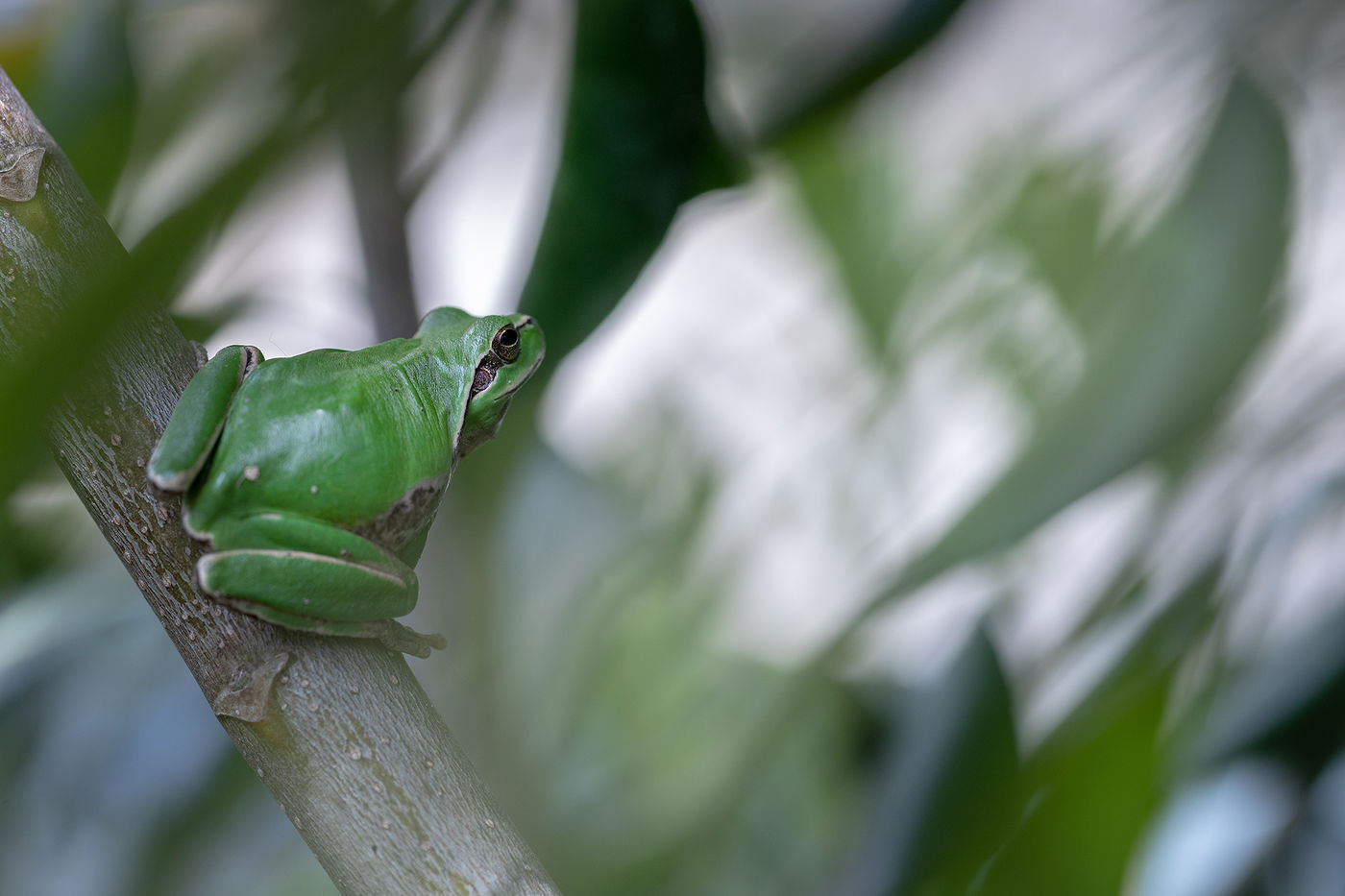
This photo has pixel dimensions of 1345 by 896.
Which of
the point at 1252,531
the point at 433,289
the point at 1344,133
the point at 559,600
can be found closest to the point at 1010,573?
the point at 1252,531

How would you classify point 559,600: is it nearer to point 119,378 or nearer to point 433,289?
point 119,378

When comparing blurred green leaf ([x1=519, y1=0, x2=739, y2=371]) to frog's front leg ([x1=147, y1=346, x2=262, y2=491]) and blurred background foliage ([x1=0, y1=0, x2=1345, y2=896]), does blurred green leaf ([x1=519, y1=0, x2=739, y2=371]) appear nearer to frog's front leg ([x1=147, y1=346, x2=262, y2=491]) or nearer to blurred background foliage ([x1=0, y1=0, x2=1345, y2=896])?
blurred background foliage ([x1=0, y1=0, x2=1345, y2=896])

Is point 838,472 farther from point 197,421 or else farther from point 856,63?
point 197,421

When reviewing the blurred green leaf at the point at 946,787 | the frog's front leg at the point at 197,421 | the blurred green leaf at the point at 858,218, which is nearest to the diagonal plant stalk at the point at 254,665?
the frog's front leg at the point at 197,421

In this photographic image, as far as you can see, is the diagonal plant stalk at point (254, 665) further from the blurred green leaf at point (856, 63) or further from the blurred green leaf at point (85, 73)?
the blurred green leaf at point (856, 63)

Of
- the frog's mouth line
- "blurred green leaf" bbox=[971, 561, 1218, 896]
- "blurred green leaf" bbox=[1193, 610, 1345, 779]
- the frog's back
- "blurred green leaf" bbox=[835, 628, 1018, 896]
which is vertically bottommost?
"blurred green leaf" bbox=[1193, 610, 1345, 779]

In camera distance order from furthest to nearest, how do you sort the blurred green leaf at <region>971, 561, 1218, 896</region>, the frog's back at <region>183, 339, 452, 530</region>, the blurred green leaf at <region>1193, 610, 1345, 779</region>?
the frog's back at <region>183, 339, 452, 530</region> < the blurred green leaf at <region>1193, 610, 1345, 779</region> < the blurred green leaf at <region>971, 561, 1218, 896</region>

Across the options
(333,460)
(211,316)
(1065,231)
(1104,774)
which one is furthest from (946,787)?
(211,316)

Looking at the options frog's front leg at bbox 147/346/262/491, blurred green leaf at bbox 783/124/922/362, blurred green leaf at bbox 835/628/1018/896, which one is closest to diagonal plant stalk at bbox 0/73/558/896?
frog's front leg at bbox 147/346/262/491
